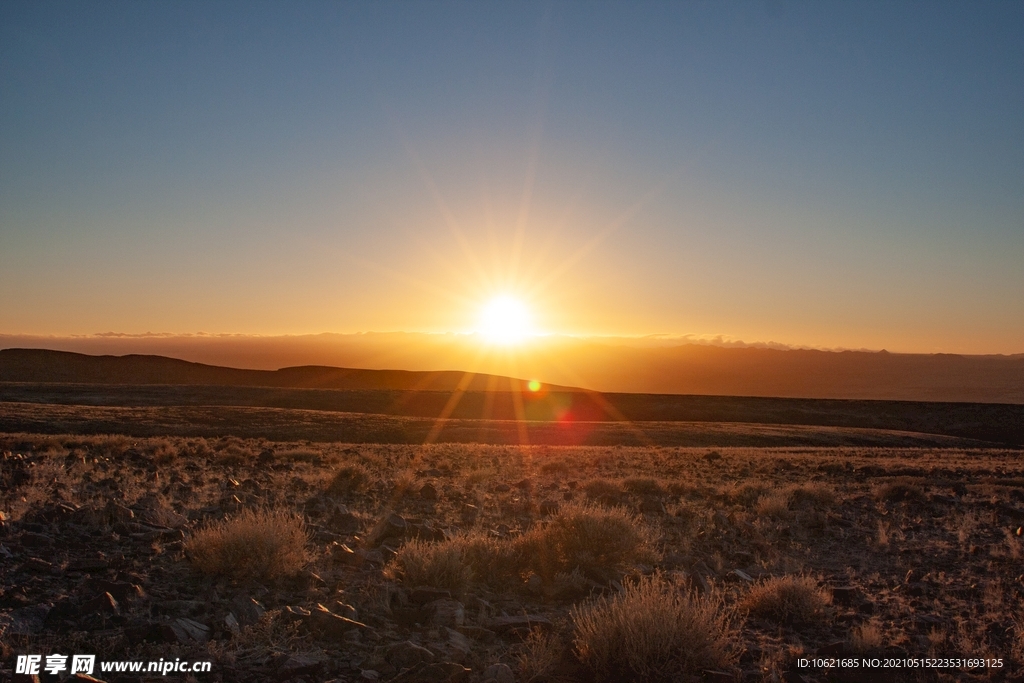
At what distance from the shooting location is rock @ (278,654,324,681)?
520 centimetres

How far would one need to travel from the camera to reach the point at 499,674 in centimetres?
523

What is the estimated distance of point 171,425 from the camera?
37594mm

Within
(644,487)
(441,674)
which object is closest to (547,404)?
(644,487)

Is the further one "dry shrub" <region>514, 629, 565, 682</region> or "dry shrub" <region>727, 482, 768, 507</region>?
"dry shrub" <region>727, 482, 768, 507</region>

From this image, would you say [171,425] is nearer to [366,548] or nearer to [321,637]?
[366,548]

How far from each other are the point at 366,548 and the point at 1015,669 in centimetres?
724

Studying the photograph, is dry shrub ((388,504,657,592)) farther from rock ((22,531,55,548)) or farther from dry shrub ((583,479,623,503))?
dry shrub ((583,479,623,503))

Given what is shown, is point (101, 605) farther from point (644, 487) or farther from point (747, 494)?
point (747, 494)

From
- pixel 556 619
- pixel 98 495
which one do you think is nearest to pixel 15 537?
pixel 98 495

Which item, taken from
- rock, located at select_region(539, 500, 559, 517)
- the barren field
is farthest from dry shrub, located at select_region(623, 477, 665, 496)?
rock, located at select_region(539, 500, 559, 517)

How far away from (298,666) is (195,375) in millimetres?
117079

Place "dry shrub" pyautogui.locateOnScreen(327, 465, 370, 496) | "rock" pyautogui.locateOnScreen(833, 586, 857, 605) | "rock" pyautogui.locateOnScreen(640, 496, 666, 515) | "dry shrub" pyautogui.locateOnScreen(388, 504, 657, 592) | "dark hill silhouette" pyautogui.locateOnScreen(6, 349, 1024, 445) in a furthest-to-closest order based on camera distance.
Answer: "dark hill silhouette" pyautogui.locateOnScreen(6, 349, 1024, 445) → "dry shrub" pyautogui.locateOnScreen(327, 465, 370, 496) → "rock" pyautogui.locateOnScreen(640, 496, 666, 515) → "rock" pyautogui.locateOnScreen(833, 586, 857, 605) → "dry shrub" pyautogui.locateOnScreen(388, 504, 657, 592)

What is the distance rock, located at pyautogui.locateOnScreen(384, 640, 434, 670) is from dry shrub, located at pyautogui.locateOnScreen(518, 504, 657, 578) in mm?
2881

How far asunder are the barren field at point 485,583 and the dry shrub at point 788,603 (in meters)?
0.02
